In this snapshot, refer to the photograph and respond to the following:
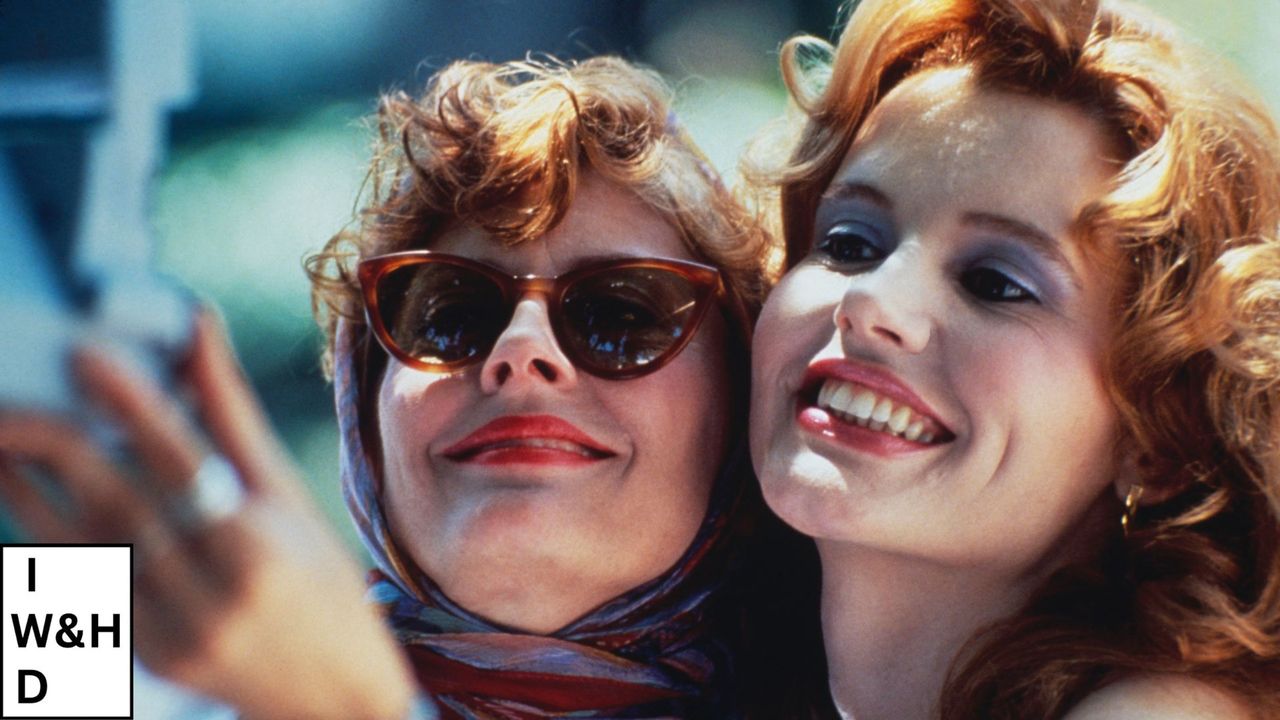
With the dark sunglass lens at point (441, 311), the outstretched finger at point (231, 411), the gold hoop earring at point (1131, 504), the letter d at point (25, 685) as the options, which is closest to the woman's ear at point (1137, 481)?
the gold hoop earring at point (1131, 504)

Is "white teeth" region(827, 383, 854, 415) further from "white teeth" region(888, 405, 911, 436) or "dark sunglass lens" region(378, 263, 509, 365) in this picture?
"dark sunglass lens" region(378, 263, 509, 365)

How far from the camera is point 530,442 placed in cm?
130

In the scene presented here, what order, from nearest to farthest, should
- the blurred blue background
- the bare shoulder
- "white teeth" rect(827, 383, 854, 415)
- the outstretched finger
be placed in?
the bare shoulder < "white teeth" rect(827, 383, 854, 415) < the outstretched finger < the blurred blue background

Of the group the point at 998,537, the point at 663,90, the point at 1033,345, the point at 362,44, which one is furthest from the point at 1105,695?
the point at 362,44

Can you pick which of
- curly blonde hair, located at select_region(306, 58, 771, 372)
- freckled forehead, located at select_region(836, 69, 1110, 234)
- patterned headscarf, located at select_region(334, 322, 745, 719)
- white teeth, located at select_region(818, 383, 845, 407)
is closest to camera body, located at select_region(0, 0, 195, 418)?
curly blonde hair, located at select_region(306, 58, 771, 372)

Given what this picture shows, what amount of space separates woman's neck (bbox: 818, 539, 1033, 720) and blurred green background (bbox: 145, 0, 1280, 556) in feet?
2.01

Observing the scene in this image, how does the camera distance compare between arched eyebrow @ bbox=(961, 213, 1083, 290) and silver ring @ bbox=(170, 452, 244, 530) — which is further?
silver ring @ bbox=(170, 452, 244, 530)

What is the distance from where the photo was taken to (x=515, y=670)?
132cm

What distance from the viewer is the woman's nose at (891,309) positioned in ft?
3.79

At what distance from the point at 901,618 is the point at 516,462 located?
0.43 meters

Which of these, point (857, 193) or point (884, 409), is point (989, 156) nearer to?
A: point (857, 193)

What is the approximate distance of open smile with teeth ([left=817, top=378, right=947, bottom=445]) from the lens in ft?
3.87

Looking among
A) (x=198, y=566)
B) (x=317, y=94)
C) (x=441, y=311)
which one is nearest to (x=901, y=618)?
(x=441, y=311)

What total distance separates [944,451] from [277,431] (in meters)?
0.93
